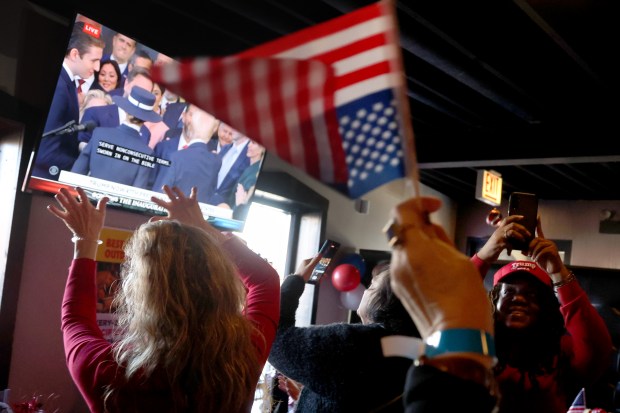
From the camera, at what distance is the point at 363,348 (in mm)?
1526

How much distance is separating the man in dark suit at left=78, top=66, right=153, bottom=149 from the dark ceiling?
0.19 meters

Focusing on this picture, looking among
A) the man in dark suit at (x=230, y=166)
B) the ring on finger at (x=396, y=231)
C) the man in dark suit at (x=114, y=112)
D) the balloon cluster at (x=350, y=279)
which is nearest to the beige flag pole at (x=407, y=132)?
the ring on finger at (x=396, y=231)

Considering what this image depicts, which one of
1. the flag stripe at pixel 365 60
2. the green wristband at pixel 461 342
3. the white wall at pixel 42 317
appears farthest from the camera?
the white wall at pixel 42 317

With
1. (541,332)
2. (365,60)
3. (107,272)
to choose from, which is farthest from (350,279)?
(365,60)

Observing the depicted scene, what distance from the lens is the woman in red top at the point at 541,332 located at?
5.11ft

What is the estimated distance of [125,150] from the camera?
2789 millimetres

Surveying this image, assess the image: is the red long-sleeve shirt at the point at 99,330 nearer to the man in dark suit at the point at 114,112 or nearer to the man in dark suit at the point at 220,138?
the man in dark suit at the point at 114,112

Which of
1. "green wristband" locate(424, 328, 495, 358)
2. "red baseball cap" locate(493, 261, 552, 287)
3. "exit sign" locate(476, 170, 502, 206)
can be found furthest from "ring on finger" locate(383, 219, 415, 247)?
"exit sign" locate(476, 170, 502, 206)

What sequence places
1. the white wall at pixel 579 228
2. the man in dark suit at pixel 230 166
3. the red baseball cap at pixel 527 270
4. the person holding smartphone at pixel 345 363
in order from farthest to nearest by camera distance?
1. the white wall at pixel 579 228
2. the man in dark suit at pixel 230 166
3. the red baseball cap at pixel 527 270
4. the person holding smartphone at pixel 345 363

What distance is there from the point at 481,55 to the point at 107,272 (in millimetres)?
2492

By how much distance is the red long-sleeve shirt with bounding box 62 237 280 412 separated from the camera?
1.14 m

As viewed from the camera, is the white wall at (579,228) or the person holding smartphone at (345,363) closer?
the person holding smartphone at (345,363)

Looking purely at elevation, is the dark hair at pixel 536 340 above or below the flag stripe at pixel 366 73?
below

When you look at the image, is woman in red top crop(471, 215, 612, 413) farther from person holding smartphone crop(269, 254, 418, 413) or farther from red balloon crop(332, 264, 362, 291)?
red balloon crop(332, 264, 362, 291)
